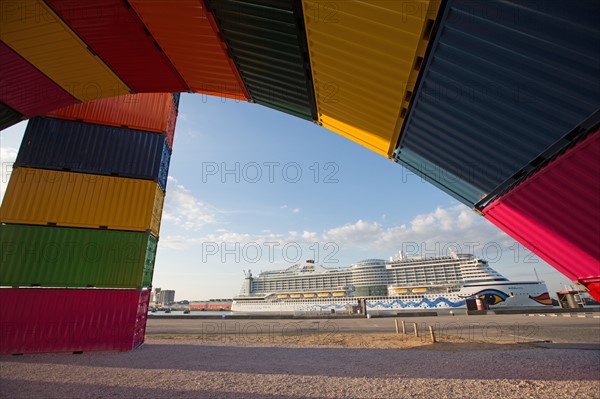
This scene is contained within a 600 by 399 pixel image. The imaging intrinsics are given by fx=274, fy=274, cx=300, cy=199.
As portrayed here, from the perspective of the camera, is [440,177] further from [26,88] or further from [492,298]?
[492,298]

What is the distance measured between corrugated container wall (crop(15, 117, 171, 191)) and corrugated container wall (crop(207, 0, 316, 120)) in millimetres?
6982

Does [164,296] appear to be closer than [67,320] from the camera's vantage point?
No

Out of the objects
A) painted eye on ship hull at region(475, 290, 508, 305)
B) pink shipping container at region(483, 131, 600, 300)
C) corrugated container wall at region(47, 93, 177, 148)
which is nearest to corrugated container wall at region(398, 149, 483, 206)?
pink shipping container at region(483, 131, 600, 300)

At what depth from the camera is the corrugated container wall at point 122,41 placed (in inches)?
219

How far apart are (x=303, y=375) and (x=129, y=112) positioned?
12.8m

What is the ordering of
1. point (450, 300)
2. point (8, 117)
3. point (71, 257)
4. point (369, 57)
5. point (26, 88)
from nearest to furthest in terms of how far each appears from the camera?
point (369, 57)
point (26, 88)
point (8, 117)
point (71, 257)
point (450, 300)

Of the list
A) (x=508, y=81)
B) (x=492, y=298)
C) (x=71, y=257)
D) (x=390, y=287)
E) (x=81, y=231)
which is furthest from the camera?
(x=390, y=287)

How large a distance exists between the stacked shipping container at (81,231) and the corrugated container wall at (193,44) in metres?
6.09

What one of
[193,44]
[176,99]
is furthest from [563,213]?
[176,99]

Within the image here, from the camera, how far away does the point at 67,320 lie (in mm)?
10016

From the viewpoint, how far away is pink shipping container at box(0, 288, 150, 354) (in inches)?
376

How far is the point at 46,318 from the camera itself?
9.87 meters

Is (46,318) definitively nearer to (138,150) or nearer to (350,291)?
(138,150)

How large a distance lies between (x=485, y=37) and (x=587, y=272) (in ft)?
17.9
